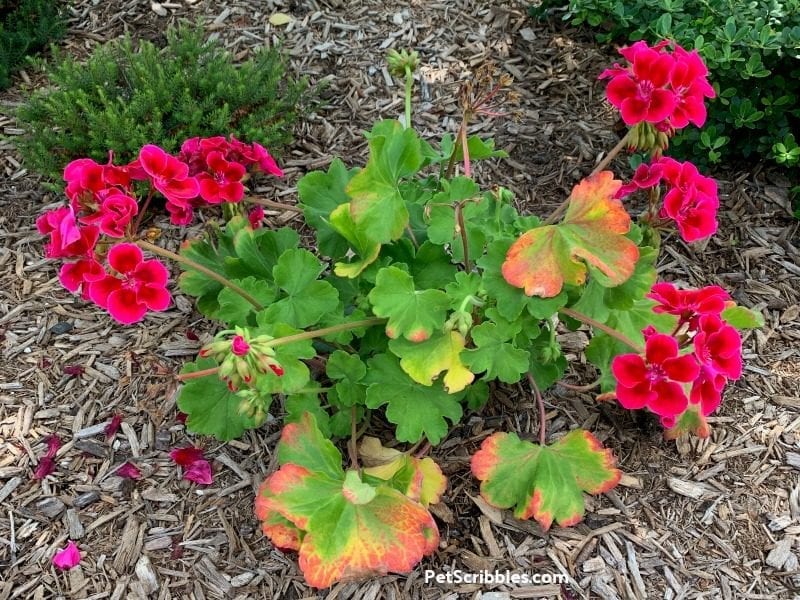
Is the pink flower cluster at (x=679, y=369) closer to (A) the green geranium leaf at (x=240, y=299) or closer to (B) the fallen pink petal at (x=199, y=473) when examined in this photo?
(A) the green geranium leaf at (x=240, y=299)

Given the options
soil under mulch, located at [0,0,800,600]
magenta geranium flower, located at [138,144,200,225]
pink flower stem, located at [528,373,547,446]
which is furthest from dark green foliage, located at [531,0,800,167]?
magenta geranium flower, located at [138,144,200,225]

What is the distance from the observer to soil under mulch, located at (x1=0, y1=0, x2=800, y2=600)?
2361mm

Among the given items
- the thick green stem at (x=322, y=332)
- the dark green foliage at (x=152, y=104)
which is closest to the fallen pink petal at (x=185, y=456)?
the thick green stem at (x=322, y=332)

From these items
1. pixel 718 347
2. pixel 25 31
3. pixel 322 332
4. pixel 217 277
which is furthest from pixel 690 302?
pixel 25 31

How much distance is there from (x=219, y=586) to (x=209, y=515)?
9.3 inches

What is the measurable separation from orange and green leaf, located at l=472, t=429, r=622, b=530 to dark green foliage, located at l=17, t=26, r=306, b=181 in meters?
1.74

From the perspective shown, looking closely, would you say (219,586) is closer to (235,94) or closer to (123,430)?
(123,430)

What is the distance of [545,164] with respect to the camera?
3.47 m

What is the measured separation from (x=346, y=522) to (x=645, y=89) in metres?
1.43

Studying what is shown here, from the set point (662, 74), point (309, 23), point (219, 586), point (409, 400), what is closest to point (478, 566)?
point (409, 400)

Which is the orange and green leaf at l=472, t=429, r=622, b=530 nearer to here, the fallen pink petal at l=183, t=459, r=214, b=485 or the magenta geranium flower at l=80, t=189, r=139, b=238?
the fallen pink petal at l=183, t=459, r=214, b=485

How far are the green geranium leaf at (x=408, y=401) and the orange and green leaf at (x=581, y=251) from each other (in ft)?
1.54

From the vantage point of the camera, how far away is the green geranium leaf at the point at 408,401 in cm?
231

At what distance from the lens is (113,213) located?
1.90 meters
